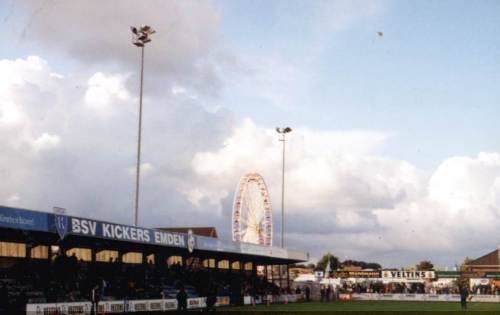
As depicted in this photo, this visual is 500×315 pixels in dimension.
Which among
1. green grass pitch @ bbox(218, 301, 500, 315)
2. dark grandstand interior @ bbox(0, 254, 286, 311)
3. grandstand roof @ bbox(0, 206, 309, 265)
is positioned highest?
grandstand roof @ bbox(0, 206, 309, 265)

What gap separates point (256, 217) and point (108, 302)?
34846 mm

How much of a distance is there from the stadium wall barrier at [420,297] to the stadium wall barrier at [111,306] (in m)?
37.1

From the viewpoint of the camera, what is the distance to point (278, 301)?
74250 millimetres

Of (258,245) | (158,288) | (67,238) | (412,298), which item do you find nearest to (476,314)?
(158,288)

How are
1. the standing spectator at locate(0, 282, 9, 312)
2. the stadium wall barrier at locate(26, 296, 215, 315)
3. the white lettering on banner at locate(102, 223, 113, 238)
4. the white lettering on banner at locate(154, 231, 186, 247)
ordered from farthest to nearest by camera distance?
the white lettering on banner at locate(154, 231, 186, 247), the white lettering on banner at locate(102, 223, 113, 238), the stadium wall barrier at locate(26, 296, 215, 315), the standing spectator at locate(0, 282, 9, 312)

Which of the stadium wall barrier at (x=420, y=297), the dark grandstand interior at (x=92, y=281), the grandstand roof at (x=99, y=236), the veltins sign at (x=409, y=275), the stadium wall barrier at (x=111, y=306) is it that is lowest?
the stadium wall barrier at (x=111, y=306)

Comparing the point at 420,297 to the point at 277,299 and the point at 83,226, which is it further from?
the point at 83,226

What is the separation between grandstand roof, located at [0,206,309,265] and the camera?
38.2 m

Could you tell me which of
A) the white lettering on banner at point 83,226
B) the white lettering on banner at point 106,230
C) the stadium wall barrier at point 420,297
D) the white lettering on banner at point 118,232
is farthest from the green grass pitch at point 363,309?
the stadium wall barrier at point 420,297

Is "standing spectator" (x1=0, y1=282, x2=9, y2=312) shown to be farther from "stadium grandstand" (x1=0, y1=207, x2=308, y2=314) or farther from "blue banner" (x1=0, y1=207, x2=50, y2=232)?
"blue banner" (x1=0, y1=207, x2=50, y2=232)

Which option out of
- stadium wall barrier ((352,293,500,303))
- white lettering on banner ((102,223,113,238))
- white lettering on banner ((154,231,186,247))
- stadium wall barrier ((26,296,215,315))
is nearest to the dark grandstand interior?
stadium wall barrier ((26,296,215,315))

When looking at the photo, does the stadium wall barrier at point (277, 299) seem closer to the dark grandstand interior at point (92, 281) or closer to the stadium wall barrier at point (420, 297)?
A: the dark grandstand interior at point (92, 281)

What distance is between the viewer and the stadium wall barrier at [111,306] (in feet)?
124

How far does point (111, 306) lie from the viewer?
43.5 meters
